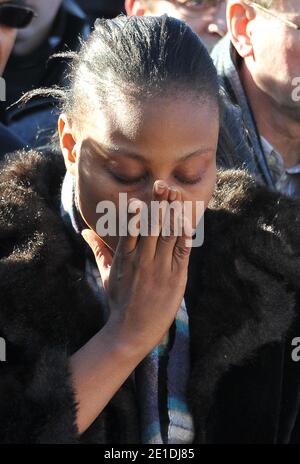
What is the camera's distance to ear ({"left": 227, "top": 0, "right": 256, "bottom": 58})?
3.43 m

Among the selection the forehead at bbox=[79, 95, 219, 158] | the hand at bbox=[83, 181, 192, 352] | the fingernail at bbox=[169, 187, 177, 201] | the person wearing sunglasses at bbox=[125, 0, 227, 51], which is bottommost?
the person wearing sunglasses at bbox=[125, 0, 227, 51]

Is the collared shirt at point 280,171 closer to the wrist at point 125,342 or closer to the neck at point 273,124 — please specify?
the neck at point 273,124

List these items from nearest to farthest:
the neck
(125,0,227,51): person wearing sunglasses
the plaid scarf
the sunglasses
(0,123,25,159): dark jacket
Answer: the plaid scarf
the sunglasses
(0,123,25,159): dark jacket
the neck
(125,0,227,51): person wearing sunglasses

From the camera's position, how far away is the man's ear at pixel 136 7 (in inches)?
153

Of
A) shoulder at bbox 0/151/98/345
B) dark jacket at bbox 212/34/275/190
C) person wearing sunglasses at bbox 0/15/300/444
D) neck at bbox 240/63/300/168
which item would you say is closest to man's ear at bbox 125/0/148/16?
dark jacket at bbox 212/34/275/190

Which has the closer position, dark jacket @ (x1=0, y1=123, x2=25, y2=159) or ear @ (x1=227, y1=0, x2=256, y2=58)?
dark jacket @ (x1=0, y1=123, x2=25, y2=159)

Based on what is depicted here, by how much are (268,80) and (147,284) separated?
51.6 inches

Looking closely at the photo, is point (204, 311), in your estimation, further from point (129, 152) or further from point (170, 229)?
point (129, 152)

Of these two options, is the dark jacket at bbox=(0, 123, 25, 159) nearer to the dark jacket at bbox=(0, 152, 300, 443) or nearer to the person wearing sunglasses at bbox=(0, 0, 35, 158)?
the person wearing sunglasses at bbox=(0, 0, 35, 158)

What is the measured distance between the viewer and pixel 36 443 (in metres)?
2.14

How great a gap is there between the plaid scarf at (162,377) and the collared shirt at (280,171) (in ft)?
3.45

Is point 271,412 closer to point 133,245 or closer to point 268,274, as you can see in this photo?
point 268,274

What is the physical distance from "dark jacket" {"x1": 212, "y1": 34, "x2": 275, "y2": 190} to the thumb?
72cm
